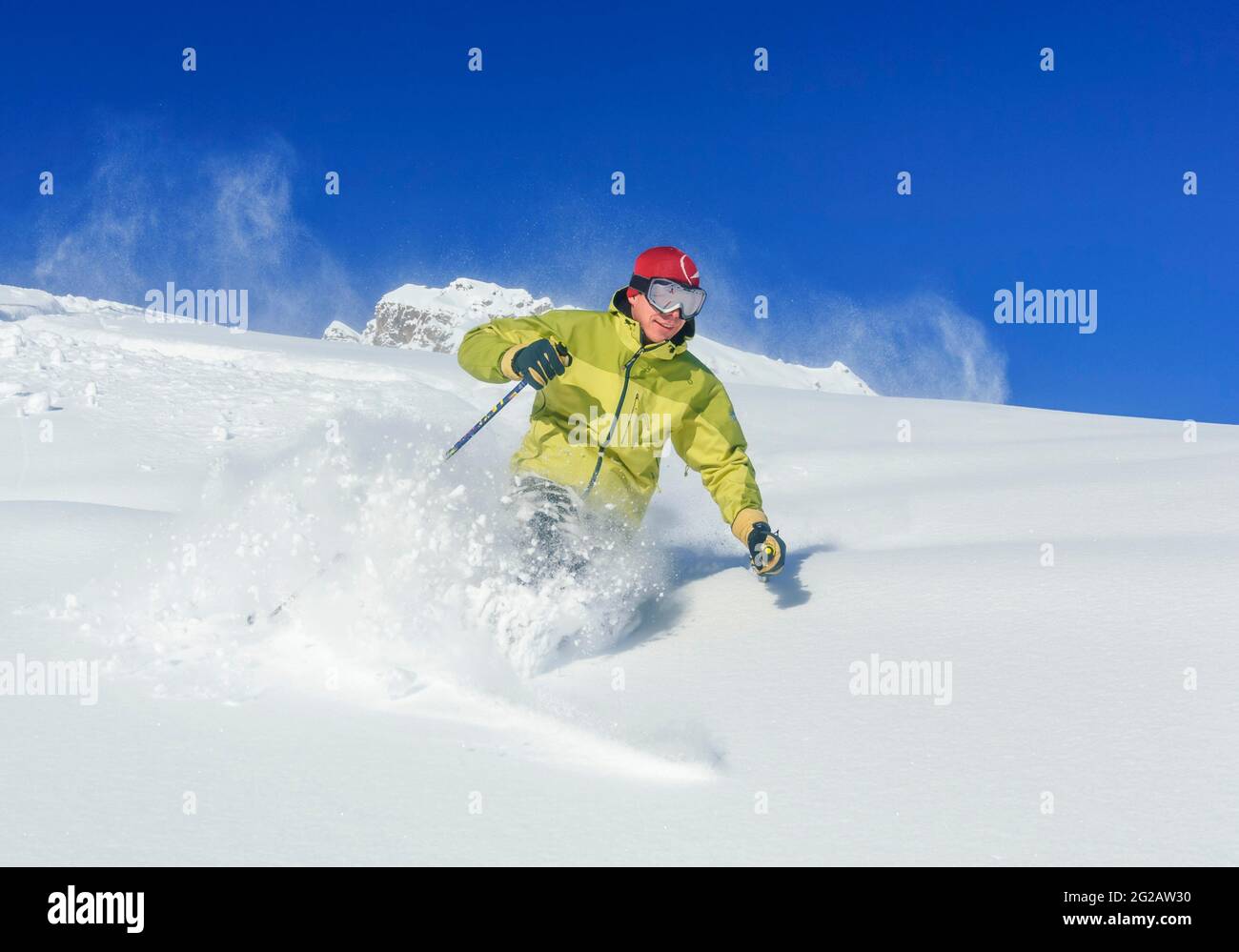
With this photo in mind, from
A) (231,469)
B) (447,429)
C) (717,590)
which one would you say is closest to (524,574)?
(717,590)

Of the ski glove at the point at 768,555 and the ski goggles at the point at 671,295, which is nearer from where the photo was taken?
the ski glove at the point at 768,555

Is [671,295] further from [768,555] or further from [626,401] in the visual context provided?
[768,555]

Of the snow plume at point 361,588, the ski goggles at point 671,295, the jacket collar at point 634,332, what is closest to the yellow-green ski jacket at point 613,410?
the jacket collar at point 634,332

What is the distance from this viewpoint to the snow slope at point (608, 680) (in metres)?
2.01

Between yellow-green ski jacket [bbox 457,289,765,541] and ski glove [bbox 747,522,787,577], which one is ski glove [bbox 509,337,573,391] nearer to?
yellow-green ski jacket [bbox 457,289,765,541]

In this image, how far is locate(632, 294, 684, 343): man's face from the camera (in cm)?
407

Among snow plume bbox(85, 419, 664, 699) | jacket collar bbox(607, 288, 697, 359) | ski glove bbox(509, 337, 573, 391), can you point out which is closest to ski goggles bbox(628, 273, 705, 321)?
jacket collar bbox(607, 288, 697, 359)

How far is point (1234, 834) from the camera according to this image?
6.26 ft

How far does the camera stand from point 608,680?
10.3ft

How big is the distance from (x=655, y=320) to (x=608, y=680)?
1.65 m

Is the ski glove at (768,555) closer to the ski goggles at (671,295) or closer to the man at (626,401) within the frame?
the man at (626,401)

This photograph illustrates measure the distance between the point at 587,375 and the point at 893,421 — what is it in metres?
9.18

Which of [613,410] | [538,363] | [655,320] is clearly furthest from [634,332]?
[538,363]
